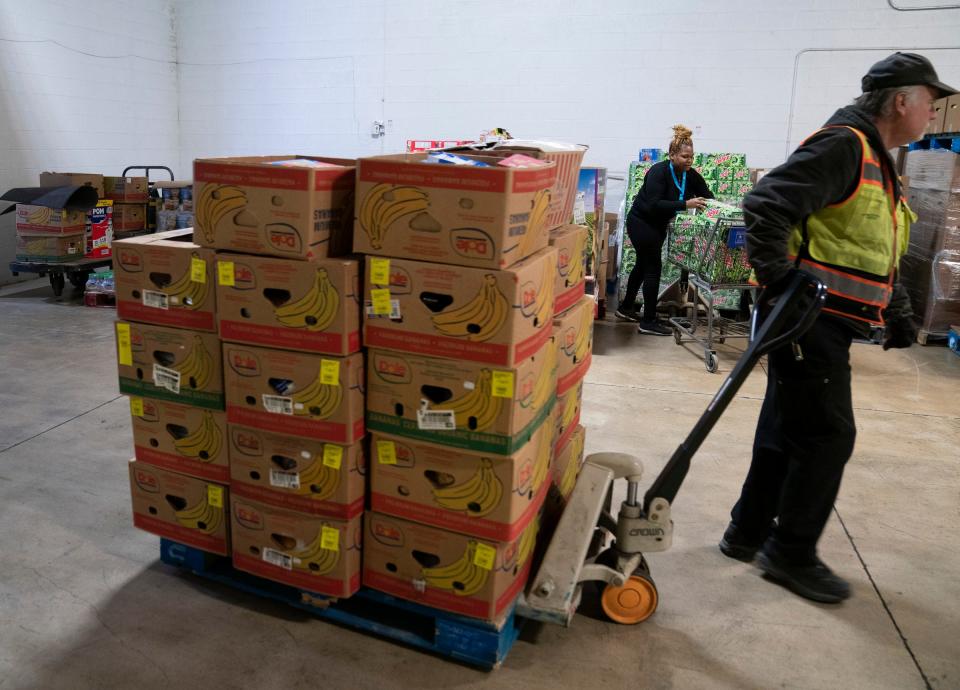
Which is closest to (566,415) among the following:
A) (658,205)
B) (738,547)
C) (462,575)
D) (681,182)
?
(462,575)

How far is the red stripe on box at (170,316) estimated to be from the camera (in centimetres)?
222

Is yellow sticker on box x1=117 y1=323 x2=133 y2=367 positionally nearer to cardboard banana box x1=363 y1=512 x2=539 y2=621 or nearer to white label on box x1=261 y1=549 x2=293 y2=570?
white label on box x1=261 y1=549 x2=293 y2=570

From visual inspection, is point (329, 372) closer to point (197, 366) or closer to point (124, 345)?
point (197, 366)

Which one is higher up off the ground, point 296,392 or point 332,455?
point 296,392

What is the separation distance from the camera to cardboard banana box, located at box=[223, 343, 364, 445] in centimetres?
203

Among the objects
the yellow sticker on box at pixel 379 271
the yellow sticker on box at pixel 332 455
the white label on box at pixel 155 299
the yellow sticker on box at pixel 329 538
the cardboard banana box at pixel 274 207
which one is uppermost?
the cardboard banana box at pixel 274 207

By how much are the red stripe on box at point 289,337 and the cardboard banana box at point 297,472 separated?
0.28 metres

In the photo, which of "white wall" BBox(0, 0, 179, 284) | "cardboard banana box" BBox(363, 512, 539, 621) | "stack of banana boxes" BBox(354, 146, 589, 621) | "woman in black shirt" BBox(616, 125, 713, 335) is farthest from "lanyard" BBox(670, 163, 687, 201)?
"white wall" BBox(0, 0, 179, 284)

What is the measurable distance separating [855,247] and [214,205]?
6.37ft

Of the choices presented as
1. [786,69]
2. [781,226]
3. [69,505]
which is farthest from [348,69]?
[781,226]

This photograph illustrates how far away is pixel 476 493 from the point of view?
2.01 metres

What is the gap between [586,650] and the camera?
219cm

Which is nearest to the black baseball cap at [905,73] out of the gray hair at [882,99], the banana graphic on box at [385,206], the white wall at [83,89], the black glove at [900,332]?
the gray hair at [882,99]

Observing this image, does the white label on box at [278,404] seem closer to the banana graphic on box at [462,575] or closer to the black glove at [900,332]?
the banana graphic on box at [462,575]
